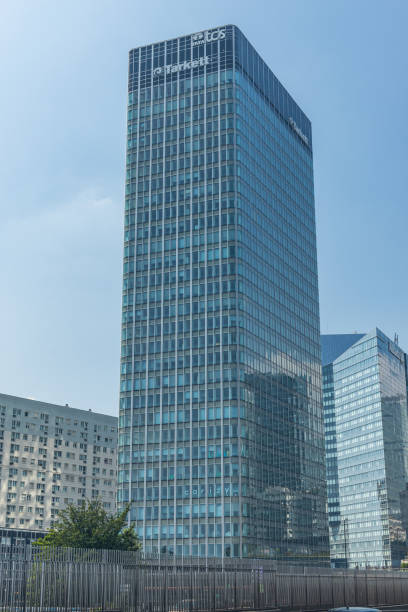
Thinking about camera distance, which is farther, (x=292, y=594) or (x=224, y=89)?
(x=224, y=89)

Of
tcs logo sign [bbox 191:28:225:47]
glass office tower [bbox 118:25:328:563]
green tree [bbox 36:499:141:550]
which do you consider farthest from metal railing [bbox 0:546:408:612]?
tcs logo sign [bbox 191:28:225:47]

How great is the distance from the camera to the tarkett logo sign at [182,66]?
16388 cm

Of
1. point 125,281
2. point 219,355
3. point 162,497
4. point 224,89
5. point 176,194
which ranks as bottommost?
point 162,497

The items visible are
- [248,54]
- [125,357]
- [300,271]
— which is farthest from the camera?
[300,271]

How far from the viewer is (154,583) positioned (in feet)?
163

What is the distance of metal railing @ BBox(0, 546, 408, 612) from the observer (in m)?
41.2

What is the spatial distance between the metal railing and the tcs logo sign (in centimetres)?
12222

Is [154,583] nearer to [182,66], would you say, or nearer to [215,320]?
[215,320]

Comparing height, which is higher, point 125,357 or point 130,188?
point 130,188

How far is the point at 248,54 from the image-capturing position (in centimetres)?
16575

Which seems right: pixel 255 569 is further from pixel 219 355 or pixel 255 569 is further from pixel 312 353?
pixel 312 353

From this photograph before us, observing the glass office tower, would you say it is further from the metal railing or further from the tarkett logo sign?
the metal railing

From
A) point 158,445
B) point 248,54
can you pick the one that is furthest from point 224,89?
point 158,445

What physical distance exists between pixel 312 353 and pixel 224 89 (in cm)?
6153
